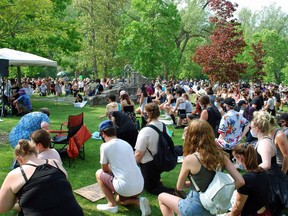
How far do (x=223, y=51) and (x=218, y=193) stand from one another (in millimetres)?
18882

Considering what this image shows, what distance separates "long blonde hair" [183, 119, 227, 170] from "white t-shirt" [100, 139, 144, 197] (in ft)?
3.61

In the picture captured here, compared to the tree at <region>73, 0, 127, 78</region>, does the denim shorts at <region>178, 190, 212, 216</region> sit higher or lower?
lower

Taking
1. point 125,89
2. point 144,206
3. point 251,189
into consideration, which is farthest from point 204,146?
point 125,89

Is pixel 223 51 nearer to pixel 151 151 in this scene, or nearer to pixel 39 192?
pixel 151 151

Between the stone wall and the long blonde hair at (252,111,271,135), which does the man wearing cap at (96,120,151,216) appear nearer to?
the long blonde hair at (252,111,271,135)

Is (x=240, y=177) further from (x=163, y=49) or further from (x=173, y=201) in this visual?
(x=163, y=49)

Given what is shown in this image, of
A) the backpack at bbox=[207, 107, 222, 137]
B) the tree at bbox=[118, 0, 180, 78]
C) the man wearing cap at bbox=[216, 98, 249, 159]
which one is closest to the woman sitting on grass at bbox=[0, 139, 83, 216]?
the man wearing cap at bbox=[216, 98, 249, 159]

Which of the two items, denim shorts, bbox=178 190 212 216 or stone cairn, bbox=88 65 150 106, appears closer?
denim shorts, bbox=178 190 212 216

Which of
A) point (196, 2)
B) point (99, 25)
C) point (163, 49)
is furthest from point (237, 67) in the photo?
point (196, 2)

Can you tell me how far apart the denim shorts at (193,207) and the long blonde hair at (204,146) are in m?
0.40

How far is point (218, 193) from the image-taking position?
9.60 feet

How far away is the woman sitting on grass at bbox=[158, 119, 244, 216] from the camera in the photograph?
3021 mm

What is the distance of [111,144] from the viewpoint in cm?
409

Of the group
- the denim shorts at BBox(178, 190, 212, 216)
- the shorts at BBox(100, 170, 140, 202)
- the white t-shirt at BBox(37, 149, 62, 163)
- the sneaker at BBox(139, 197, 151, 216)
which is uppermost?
the white t-shirt at BBox(37, 149, 62, 163)
